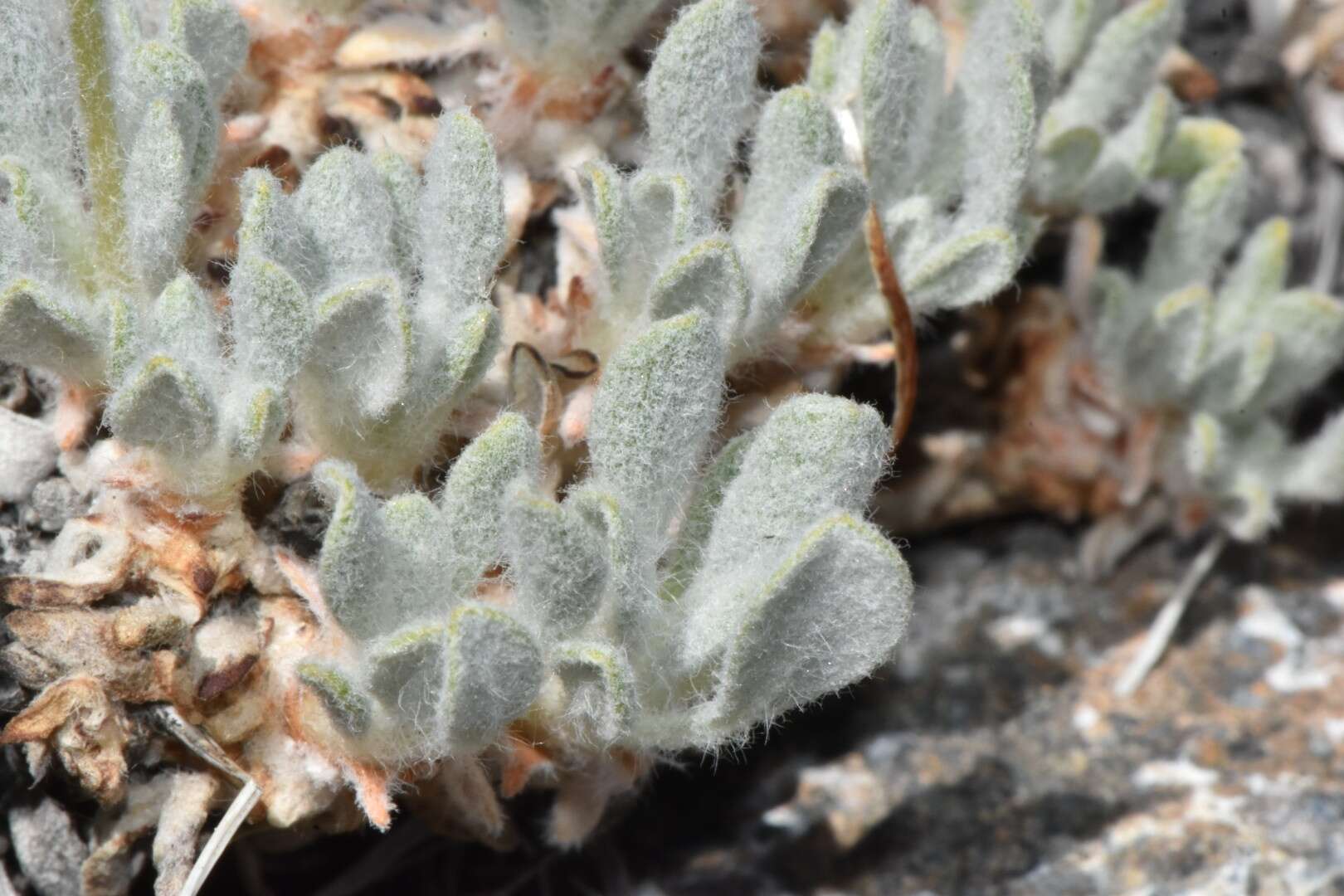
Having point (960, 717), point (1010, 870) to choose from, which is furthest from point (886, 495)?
point (1010, 870)

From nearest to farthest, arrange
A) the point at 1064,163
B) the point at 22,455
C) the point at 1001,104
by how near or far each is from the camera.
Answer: the point at 22,455, the point at 1001,104, the point at 1064,163

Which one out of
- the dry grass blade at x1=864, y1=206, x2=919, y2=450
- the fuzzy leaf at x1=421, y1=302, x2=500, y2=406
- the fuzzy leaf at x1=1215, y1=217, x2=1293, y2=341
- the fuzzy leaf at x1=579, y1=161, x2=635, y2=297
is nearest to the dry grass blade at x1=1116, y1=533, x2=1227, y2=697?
the fuzzy leaf at x1=1215, y1=217, x2=1293, y2=341

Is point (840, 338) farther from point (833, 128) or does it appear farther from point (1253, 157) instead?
point (1253, 157)

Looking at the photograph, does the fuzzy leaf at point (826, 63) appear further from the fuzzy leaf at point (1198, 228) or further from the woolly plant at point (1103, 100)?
the fuzzy leaf at point (1198, 228)

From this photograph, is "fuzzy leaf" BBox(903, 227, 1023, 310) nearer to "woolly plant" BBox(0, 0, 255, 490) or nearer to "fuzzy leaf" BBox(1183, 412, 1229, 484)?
"fuzzy leaf" BBox(1183, 412, 1229, 484)

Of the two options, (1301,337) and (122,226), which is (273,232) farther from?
(1301,337)

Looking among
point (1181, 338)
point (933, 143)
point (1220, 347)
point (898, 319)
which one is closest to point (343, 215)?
point (898, 319)
